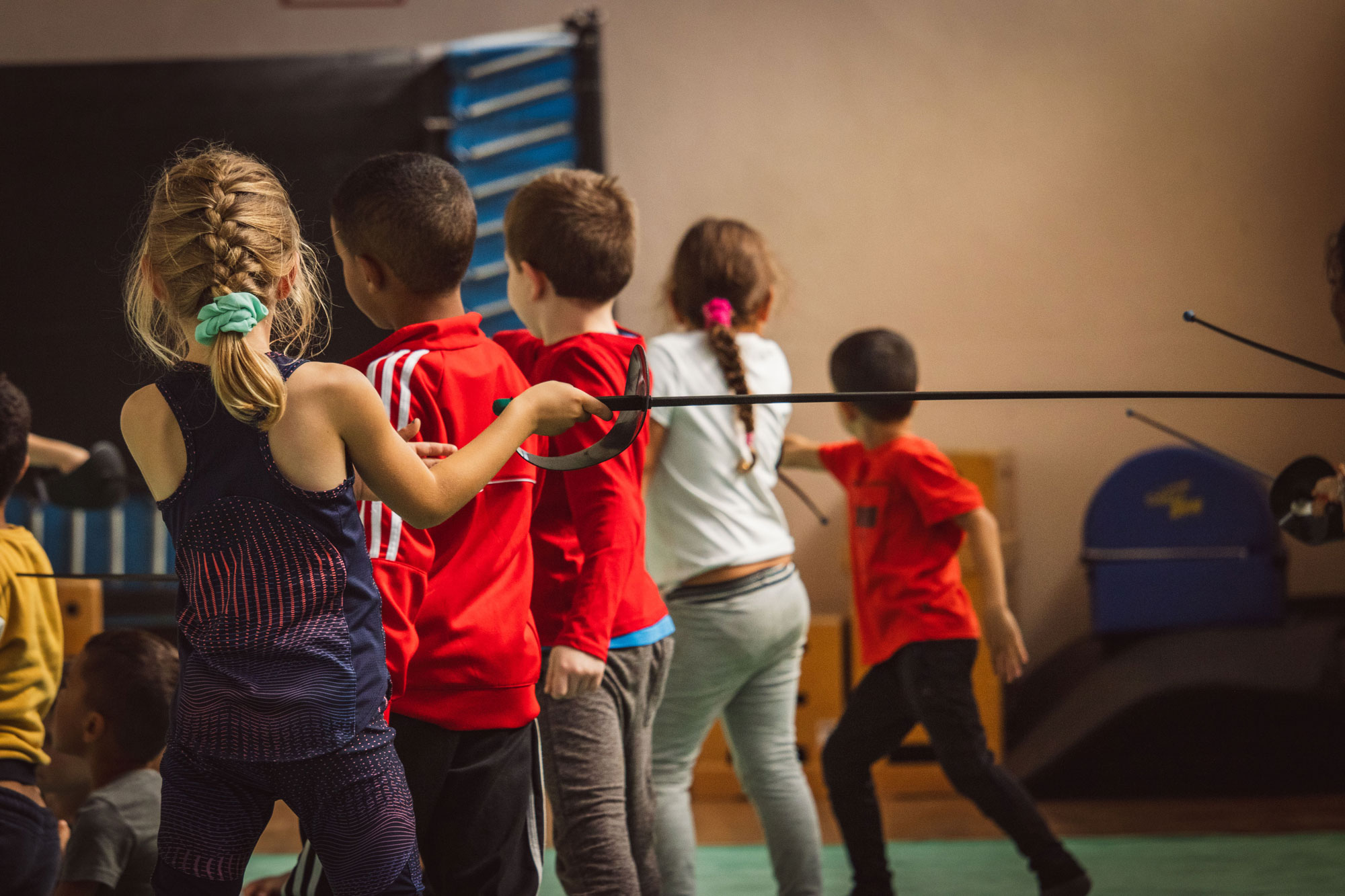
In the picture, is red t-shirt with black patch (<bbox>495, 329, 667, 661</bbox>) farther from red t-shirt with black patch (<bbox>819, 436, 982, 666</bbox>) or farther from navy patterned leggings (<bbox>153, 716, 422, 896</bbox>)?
red t-shirt with black patch (<bbox>819, 436, 982, 666</bbox>)

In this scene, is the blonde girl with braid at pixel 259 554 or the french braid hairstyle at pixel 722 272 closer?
the blonde girl with braid at pixel 259 554

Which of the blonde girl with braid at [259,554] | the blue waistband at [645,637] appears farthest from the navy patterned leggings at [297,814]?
the blue waistband at [645,637]

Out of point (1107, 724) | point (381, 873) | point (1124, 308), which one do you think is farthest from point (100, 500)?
point (1124, 308)

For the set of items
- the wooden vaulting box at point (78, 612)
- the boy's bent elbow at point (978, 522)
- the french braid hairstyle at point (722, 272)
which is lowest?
the wooden vaulting box at point (78, 612)

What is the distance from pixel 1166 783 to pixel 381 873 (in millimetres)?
2772

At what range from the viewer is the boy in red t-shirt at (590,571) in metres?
1.44

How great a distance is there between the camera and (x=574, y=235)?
1589 mm

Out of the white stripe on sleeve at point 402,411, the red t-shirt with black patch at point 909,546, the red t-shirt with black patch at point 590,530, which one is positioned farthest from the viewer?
the red t-shirt with black patch at point 909,546

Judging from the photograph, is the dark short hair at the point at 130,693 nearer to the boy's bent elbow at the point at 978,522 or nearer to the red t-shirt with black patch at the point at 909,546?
the red t-shirt with black patch at the point at 909,546

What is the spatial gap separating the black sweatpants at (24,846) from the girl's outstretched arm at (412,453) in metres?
0.84

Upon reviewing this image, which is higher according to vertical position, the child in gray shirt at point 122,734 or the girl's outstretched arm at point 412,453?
the girl's outstretched arm at point 412,453

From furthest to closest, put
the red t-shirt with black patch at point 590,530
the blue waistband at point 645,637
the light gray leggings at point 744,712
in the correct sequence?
the light gray leggings at point 744,712 < the blue waistband at point 645,637 < the red t-shirt with black patch at point 590,530

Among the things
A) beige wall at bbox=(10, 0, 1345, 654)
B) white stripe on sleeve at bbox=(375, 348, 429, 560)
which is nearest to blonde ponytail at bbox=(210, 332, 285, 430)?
white stripe on sleeve at bbox=(375, 348, 429, 560)

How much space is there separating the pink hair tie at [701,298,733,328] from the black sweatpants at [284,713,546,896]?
92 cm
